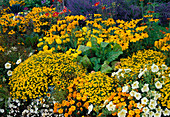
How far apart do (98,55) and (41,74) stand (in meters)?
1.11

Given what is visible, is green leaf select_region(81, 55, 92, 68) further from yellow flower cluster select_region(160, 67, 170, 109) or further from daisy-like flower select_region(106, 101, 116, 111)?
yellow flower cluster select_region(160, 67, 170, 109)

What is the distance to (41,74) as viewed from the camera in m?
2.98

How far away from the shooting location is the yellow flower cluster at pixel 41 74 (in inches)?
115

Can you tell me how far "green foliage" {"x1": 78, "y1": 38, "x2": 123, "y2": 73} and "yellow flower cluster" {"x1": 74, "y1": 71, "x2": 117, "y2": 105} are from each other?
56 cm

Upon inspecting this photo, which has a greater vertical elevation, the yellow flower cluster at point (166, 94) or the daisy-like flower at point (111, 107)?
the yellow flower cluster at point (166, 94)

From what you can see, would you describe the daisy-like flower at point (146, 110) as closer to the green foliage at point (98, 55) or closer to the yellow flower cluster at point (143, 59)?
the yellow flower cluster at point (143, 59)

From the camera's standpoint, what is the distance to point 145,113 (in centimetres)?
217

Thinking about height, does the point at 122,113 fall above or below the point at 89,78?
below

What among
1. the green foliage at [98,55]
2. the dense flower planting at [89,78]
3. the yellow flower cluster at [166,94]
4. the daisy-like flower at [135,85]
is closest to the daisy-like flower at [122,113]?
the dense flower planting at [89,78]

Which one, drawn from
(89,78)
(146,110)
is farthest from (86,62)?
(146,110)

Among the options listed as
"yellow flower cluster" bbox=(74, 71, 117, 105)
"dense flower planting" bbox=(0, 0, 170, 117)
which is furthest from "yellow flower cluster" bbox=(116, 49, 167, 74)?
"yellow flower cluster" bbox=(74, 71, 117, 105)

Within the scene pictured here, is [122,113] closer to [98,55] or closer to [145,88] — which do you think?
[145,88]

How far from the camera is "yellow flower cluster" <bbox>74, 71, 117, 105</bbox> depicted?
2.52 m

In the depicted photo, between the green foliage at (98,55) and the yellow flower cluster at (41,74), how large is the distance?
167mm
